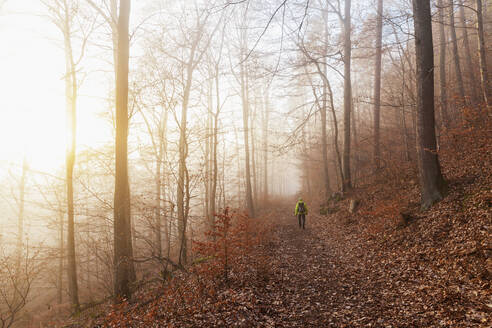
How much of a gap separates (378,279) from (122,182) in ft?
22.8

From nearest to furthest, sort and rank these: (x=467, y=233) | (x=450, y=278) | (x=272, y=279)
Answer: (x=450, y=278) < (x=467, y=233) < (x=272, y=279)

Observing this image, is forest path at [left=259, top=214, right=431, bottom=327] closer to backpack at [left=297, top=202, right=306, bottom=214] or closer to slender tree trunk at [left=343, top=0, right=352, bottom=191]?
Result: backpack at [left=297, top=202, right=306, bottom=214]

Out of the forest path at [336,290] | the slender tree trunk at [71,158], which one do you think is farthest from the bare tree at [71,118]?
the forest path at [336,290]

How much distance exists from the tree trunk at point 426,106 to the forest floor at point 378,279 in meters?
0.42

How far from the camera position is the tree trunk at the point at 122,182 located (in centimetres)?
652

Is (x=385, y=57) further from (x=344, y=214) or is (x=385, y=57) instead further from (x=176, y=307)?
(x=176, y=307)

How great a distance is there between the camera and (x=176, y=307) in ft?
17.1

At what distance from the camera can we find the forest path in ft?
13.7

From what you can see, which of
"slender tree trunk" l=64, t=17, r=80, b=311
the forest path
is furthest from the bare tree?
the forest path

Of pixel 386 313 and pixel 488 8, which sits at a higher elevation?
pixel 488 8

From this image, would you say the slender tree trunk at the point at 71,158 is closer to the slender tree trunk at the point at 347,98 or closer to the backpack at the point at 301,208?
the backpack at the point at 301,208

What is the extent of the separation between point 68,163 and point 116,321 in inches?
299

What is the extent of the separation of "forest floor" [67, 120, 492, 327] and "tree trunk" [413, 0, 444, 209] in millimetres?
415

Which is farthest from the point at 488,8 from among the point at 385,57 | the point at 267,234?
the point at 267,234
